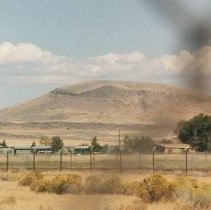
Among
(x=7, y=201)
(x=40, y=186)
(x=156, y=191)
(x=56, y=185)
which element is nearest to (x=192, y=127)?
(x=156, y=191)

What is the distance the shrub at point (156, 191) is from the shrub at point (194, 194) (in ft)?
1.33

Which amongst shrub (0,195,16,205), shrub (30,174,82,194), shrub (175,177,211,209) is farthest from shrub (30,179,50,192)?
shrub (175,177,211,209)

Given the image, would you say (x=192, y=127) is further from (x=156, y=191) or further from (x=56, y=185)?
(x=56, y=185)

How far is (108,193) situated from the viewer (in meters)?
6.79

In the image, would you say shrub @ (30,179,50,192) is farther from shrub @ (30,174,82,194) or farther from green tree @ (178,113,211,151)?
green tree @ (178,113,211,151)

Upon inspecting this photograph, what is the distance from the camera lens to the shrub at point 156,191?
28.8 meters

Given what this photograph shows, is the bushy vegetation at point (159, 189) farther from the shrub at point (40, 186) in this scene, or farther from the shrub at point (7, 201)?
the shrub at point (7, 201)

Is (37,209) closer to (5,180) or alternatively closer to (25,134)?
(5,180)

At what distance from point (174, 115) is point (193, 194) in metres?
22.9

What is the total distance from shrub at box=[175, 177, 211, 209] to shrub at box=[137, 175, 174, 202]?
0.40 m

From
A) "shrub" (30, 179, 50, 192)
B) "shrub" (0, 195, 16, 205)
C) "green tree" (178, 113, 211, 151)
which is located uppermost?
"green tree" (178, 113, 211, 151)

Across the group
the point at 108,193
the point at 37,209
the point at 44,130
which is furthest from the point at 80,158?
the point at 44,130

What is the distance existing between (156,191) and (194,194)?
302cm

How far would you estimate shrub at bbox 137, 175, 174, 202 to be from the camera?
28.8 metres
